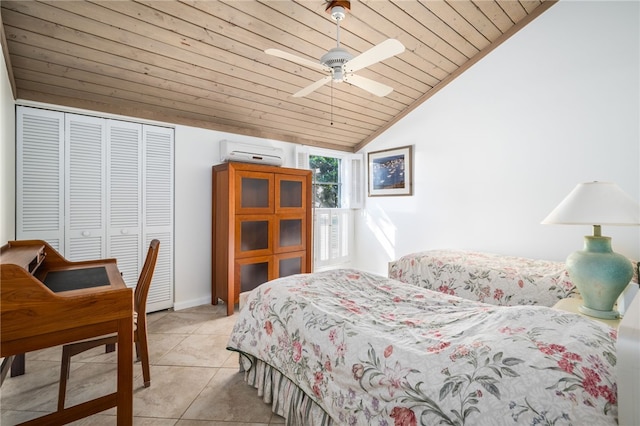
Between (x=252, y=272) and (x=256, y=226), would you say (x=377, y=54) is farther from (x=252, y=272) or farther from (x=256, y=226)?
(x=252, y=272)

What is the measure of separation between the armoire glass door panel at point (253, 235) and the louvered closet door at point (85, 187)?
50.6 inches

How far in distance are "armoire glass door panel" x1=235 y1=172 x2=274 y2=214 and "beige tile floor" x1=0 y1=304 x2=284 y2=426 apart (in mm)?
1379

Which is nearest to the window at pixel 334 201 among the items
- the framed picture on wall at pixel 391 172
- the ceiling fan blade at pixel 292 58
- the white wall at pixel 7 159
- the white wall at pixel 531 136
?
the framed picture on wall at pixel 391 172

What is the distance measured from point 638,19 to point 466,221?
7.62ft

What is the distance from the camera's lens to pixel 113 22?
215 centimetres

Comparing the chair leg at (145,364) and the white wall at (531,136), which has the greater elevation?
the white wall at (531,136)

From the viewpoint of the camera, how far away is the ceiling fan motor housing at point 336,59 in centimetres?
192

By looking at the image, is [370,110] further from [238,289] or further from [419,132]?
[238,289]

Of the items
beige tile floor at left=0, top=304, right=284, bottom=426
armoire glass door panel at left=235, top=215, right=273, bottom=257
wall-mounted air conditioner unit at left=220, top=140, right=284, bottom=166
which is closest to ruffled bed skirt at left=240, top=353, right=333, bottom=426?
beige tile floor at left=0, top=304, right=284, bottom=426

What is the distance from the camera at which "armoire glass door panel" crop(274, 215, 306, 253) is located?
368cm

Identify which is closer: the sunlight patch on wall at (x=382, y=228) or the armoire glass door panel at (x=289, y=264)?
the armoire glass door panel at (x=289, y=264)

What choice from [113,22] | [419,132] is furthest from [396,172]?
[113,22]

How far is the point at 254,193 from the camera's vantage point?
3451mm

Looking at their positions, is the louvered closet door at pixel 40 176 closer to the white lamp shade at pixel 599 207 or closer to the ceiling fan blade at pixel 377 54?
the ceiling fan blade at pixel 377 54
